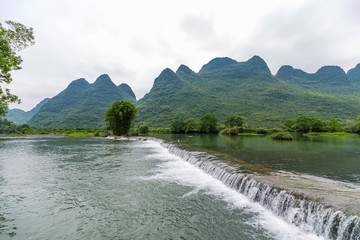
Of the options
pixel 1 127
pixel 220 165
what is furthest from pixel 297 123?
pixel 1 127

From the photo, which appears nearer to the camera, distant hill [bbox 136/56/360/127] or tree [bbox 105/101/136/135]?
tree [bbox 105/101/136/135]

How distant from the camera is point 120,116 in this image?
213 ft

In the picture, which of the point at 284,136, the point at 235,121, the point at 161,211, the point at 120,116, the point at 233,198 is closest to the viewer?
the point at 161,211

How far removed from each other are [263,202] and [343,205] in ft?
10.6

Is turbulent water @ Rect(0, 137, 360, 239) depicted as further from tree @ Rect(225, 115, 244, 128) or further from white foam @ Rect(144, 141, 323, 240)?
tree @ Rect(225, 115, 244, 128)

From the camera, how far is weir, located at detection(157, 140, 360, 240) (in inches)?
241

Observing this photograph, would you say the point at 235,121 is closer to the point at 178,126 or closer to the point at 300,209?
the point at 178,126

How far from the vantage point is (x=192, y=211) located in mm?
8688

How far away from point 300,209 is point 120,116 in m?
63.9

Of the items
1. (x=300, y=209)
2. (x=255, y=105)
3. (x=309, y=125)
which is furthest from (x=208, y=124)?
(x=300, y=209)

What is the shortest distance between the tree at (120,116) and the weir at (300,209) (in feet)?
193

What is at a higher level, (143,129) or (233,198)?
(143,129)

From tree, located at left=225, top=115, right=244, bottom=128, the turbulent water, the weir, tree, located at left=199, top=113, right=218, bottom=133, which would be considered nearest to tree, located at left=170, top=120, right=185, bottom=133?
tree, located at left=199, top=113, right=218, bottom=133

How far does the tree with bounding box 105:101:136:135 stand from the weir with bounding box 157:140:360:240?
58.9 m
